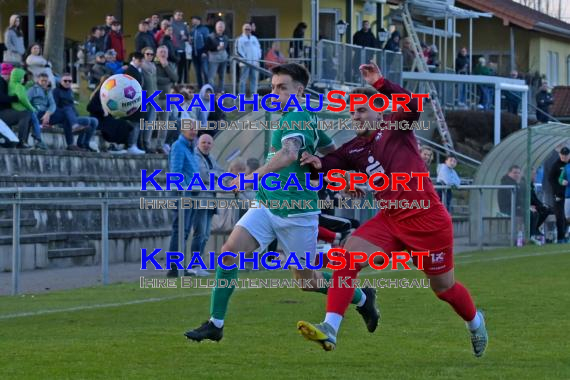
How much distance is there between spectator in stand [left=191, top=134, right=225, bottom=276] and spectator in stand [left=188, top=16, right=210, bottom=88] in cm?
960

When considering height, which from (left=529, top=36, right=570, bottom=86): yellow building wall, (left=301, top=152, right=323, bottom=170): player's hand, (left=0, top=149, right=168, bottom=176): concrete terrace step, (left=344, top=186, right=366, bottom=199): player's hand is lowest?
(left=0, top=149, right=168, bottom=176): concrete terrace step

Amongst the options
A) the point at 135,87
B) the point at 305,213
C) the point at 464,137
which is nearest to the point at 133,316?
the point at 305,213

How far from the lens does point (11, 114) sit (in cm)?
2108

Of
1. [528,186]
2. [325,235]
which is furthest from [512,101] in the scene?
[325,235]

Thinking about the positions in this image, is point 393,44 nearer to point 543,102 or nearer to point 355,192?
point 543,102

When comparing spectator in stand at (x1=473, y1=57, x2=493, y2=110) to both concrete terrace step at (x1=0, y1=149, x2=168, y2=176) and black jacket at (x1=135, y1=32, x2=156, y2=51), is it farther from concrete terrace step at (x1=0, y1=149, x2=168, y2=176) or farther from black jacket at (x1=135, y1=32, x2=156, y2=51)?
concrete terrace step at (x1=0, y1=149, x2=168, y2=176)

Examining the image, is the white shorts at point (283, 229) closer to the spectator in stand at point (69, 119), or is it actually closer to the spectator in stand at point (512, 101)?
the spectator in stand at point (69, 119)

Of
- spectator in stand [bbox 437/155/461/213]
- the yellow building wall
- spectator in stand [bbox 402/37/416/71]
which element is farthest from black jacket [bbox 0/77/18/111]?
the yellow building wall

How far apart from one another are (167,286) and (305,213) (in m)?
6.50

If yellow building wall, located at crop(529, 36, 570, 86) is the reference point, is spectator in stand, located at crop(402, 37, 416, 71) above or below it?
below

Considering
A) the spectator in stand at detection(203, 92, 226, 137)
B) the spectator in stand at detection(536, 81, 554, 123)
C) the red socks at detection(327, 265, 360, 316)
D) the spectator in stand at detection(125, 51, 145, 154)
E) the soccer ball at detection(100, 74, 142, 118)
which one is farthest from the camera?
the spectator in stand at detection(536, 81, 554, 123)

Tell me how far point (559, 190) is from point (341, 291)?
1914 centimetres

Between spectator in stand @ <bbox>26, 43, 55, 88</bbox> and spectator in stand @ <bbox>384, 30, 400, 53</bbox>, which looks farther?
spectator in stand @ <bbox>384, 30, 400, 53</bbox>

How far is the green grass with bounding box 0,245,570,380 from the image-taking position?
9172 millimetres
